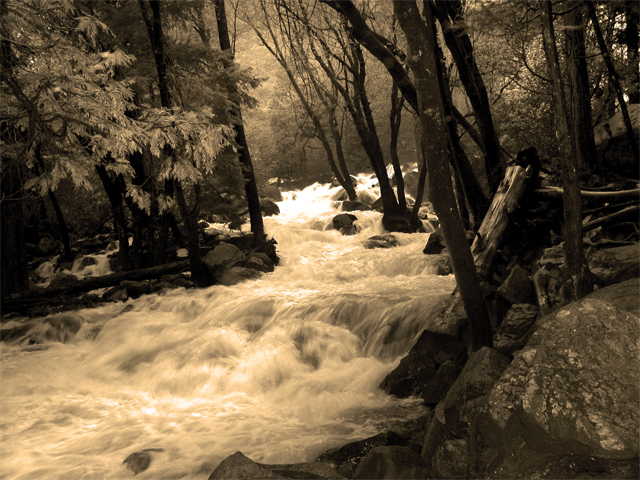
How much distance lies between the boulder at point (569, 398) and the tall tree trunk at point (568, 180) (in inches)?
34.1

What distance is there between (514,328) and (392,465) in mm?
2258

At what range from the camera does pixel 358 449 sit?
3643mm

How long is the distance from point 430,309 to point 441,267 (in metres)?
3.15

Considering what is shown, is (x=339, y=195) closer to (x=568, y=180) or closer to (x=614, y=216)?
(x=614, y=216)

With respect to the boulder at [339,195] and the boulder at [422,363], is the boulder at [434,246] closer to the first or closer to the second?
the boulder at [422,363]

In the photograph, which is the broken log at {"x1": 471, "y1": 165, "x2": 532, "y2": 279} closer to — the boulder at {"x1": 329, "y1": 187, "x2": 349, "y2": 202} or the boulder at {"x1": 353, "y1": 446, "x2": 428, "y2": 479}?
the boulder at {"x1": 353, "y1": 446, "x2": 428, "y2": 479}

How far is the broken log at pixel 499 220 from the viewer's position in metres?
6.09

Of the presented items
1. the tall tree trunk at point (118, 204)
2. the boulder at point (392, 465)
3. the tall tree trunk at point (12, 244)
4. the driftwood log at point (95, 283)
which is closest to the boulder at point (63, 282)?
the driftwood log at point (95, 283)

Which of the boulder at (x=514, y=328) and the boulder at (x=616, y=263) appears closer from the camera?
the boulder at (x=616, y=263)

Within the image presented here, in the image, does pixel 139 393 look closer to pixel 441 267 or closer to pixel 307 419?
pixel 307 419

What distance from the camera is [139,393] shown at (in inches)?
231

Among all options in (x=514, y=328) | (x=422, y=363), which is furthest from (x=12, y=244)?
(x=514, y=328)

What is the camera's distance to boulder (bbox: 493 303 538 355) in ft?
13.6

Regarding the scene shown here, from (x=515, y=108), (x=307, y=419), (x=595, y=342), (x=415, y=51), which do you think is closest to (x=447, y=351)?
(x=307, y=419)
